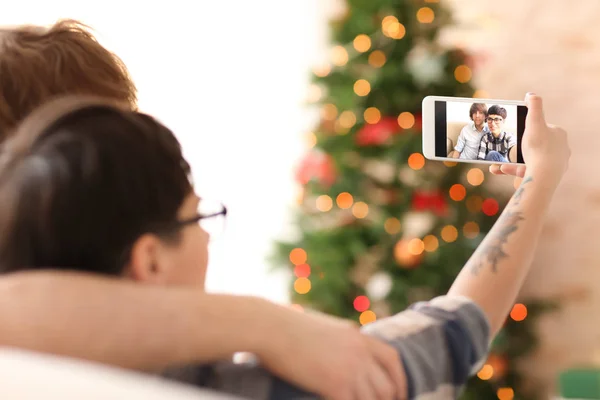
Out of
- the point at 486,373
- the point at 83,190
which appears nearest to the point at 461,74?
the point at 486,373

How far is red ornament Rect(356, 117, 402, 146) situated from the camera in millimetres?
2465

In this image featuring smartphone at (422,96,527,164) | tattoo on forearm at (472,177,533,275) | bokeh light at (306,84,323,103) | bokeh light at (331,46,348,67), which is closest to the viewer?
tattoo on forearm at (472,177,533,275)

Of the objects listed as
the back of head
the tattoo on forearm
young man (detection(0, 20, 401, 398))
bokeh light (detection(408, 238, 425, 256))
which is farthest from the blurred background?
young man (detection(0, 20, 401, 398))

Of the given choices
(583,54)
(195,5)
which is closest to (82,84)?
(583,54)

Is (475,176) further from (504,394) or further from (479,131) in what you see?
(479,131)

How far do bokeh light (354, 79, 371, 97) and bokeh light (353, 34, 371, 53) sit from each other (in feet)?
0.34

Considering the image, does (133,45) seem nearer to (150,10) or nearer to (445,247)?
(150,10)

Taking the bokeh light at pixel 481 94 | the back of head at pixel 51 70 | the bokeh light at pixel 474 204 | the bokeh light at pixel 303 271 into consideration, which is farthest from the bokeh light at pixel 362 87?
the back of head at pixel 51 70

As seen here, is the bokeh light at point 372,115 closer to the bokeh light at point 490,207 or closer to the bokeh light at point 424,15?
the bokeh light at point 424,15

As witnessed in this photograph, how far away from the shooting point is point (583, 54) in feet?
9.14

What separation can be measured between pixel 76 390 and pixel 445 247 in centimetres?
207

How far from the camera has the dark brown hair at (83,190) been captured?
0.58 metres

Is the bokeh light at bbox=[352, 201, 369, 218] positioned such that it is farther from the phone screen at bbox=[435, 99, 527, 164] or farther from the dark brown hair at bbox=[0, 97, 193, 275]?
the dark brown hair at bbox=[0, 97, 193, 275]

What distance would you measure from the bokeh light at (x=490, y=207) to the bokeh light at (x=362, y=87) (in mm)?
516
